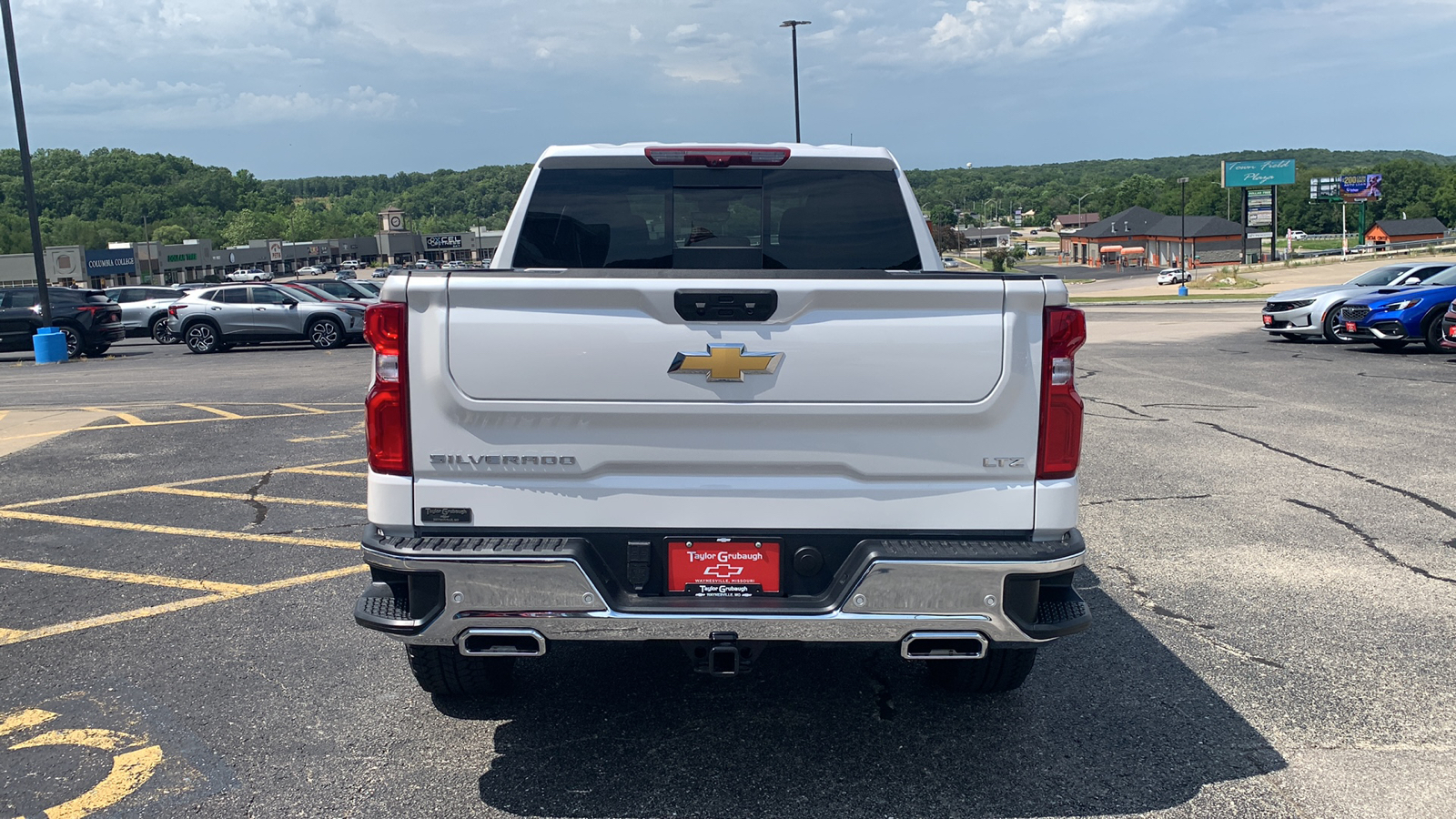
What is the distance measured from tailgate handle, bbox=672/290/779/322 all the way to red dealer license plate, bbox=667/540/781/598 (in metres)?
0.68

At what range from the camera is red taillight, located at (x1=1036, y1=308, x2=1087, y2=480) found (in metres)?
3.47

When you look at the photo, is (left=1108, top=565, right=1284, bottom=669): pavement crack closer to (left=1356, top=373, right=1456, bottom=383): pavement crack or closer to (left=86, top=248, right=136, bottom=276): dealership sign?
(left=1356, top=373, right=1456, bottom=383): pavement crack

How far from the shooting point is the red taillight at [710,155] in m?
4.62

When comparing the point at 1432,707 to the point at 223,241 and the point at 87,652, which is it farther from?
the point at 223,241

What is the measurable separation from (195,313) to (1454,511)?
2362 centimetres

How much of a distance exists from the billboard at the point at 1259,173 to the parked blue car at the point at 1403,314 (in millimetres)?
99759

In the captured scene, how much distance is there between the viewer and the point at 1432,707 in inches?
172

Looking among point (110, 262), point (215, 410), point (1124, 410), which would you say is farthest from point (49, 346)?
point (110, 262)

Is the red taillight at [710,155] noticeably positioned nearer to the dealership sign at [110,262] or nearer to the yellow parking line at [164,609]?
the yellow parking line at [164,609]

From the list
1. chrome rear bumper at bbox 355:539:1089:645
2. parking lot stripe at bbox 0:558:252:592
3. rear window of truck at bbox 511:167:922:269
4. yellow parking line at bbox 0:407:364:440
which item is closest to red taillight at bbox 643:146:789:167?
rear window of truck at bbox 511:167:922:269

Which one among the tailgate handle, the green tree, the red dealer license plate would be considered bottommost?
the red dealer license plate

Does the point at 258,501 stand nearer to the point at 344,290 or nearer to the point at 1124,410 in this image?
the point at 1124,410

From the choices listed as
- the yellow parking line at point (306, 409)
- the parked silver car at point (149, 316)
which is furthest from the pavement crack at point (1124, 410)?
the parked silver car at point (149, 316)

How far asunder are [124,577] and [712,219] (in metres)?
3.96
